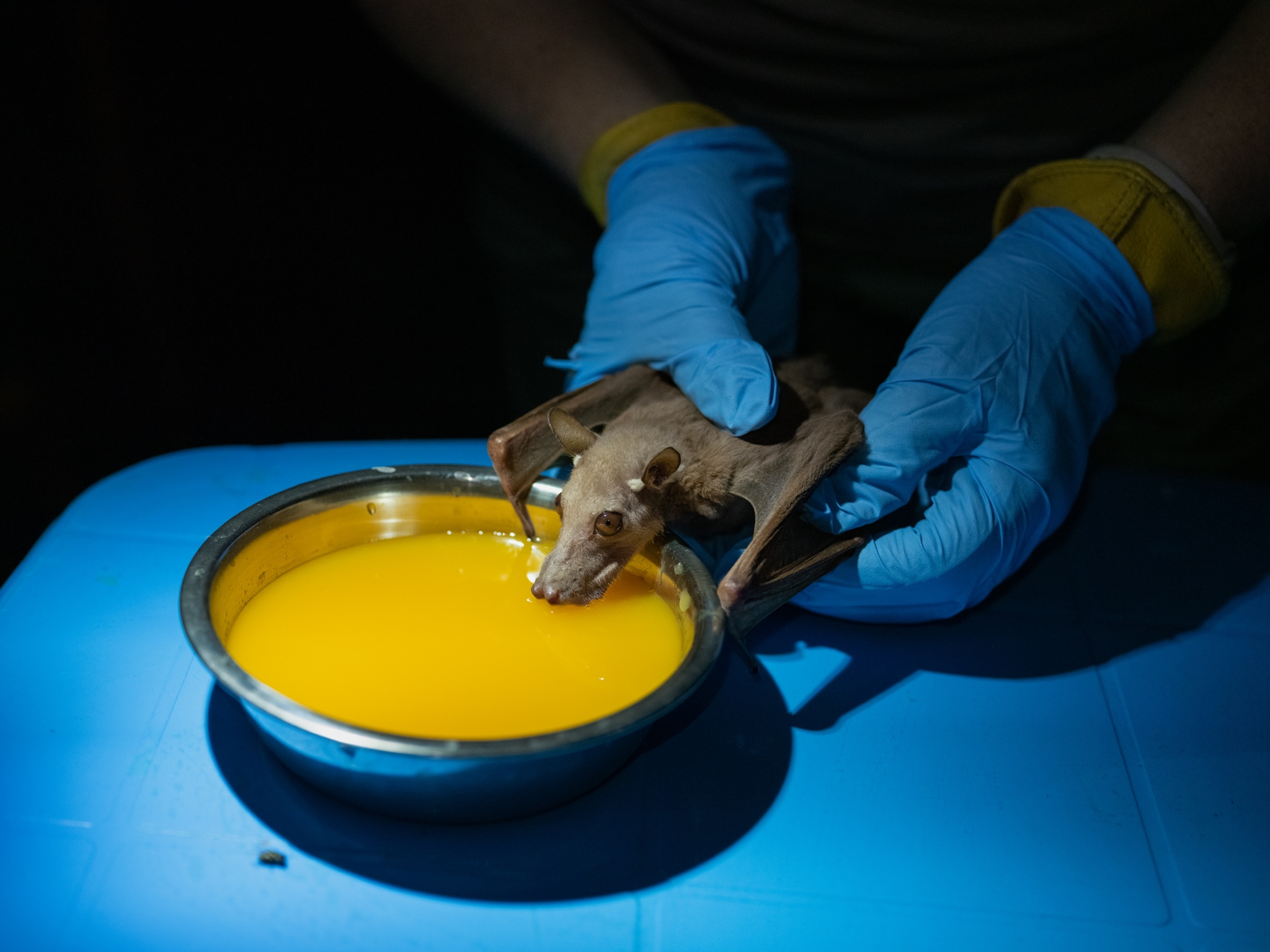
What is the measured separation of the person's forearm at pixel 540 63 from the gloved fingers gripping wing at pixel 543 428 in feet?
3.62

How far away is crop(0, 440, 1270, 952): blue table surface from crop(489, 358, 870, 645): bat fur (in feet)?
0.96

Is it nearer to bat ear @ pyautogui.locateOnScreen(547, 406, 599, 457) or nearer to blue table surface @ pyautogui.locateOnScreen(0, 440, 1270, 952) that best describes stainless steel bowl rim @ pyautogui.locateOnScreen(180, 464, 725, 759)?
bat ear @ pyautogui.locateOnScreen(547, 406, 599, 457)

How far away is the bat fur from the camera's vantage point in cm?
216

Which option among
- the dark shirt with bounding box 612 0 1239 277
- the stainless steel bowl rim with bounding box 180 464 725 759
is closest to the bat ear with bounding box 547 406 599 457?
the stainless steel bowl rim with bounding box 180 464 725 759

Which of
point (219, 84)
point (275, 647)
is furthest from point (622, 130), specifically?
point (275, 647)

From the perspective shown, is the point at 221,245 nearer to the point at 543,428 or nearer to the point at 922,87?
the point at 543,428

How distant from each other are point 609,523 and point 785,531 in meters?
0.41

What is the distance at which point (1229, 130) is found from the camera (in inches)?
107

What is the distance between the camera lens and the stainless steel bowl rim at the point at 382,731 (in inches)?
62.1

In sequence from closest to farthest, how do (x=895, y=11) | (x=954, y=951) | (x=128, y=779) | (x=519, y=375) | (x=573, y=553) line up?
(x=954, y=951)
(x=128, y=779)
(x=573, y=553)
(x=895, y=11)
(x=519, y=375)

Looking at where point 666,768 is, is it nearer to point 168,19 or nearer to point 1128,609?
point 1128,609

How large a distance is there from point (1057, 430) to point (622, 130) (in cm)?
171

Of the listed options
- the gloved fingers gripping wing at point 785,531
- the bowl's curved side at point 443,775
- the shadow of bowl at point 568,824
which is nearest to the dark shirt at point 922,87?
the gloved fingers gripping wing at point 785,531

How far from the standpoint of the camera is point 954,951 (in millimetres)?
1696
